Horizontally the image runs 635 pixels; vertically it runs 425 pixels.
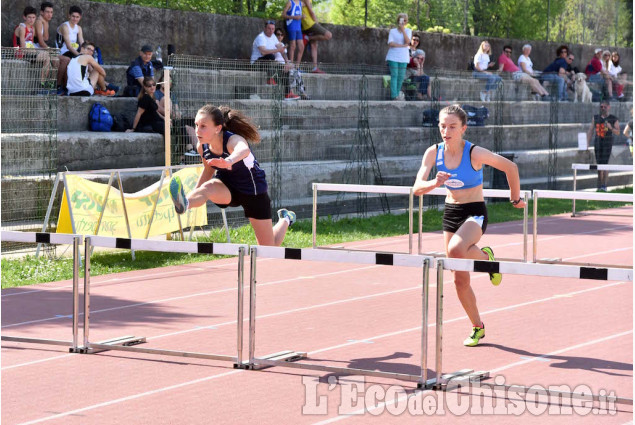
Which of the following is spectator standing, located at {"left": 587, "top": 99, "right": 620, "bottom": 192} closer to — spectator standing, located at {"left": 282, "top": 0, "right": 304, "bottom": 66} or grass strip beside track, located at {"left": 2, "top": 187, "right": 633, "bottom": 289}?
grass strip beside track, located at {"left": 2, "top": 187, "right": 633, "bottom": 289}

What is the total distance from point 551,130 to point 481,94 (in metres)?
2.33

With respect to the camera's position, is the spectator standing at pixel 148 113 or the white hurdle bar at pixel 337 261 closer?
the white hurdle bar at pixel 337 261

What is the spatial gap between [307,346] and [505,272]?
8.08 feet

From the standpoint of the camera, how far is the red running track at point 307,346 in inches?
266

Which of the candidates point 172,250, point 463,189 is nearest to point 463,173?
point 463,189

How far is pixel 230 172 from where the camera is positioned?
30.5ft

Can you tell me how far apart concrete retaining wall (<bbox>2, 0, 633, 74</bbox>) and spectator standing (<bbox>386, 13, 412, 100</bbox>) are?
2069 mm

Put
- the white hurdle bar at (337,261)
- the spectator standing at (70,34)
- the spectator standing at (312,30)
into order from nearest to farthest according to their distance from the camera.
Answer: the white hurdle bar at (337,261) < the spectator standing at (70,34) < the spectator standing at (312,30)

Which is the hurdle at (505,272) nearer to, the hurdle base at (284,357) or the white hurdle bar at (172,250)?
the hurdle base at (284,357)

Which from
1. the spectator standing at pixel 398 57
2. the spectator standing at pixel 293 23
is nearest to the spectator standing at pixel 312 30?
the spectator standing at pixel 293 23

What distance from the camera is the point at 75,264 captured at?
8.37 m

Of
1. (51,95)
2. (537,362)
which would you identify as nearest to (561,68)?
(51,95)

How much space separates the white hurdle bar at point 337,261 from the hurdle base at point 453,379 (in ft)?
0.16

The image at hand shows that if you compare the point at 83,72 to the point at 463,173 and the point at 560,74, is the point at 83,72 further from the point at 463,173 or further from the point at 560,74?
the point at 560,74
